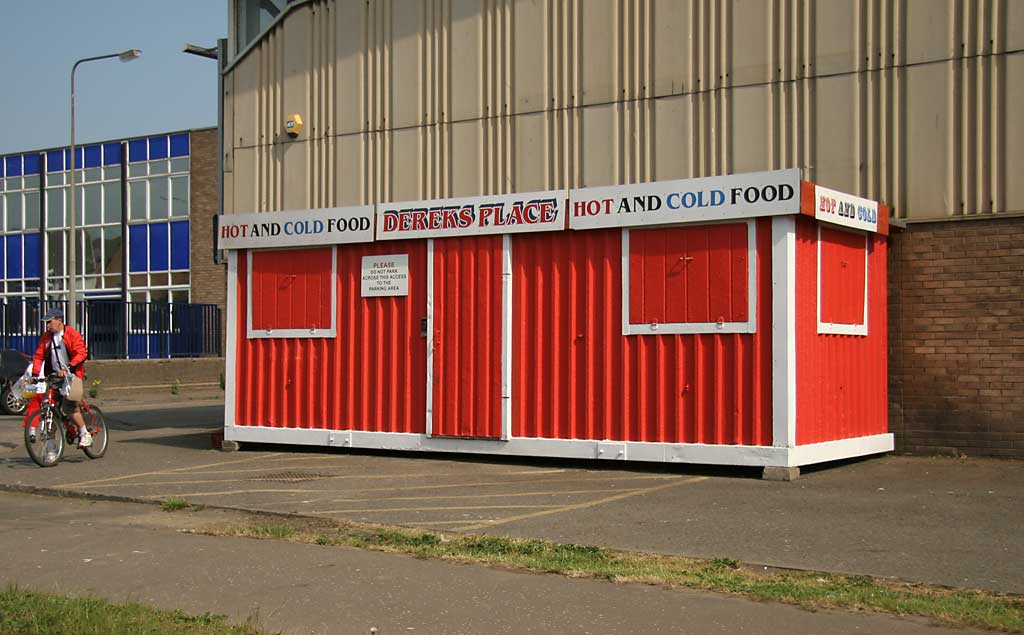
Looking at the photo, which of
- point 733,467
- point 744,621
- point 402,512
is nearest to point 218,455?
point 402,512

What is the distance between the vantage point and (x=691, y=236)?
12.6 meters

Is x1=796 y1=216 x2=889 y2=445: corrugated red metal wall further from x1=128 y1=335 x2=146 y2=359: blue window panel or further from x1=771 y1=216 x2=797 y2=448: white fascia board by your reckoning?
x1=128 y1=335 x2=146 y2=359: blue window panel

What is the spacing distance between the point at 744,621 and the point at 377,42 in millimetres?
13661

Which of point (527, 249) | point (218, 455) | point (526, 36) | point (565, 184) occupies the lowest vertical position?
point (218, 455)

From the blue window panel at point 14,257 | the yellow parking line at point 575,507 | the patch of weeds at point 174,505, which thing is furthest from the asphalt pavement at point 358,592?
the blue window panel at point 14,257

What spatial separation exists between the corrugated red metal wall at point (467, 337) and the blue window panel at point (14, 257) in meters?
43.6

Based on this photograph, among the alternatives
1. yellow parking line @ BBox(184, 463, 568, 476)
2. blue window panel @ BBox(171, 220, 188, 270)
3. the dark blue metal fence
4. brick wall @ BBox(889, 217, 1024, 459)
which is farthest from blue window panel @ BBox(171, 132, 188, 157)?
brick wall @ BBox(889, 217, 1024, 459)

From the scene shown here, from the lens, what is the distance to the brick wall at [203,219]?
153 feet

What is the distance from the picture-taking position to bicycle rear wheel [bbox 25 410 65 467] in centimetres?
1373

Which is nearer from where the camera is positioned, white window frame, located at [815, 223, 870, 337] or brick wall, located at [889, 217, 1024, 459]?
white window frame, located at [815, 223, 870, 337]

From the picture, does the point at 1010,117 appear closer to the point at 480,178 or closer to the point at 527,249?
the point at 527,249

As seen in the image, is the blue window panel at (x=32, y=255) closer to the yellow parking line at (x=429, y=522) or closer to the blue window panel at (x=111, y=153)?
the blue window panel at (x=111, y=153)

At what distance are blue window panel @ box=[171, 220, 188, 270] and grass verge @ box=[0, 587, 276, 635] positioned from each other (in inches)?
1676

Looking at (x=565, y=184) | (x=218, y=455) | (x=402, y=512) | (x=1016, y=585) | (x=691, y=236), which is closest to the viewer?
(x=1016, y=585)
